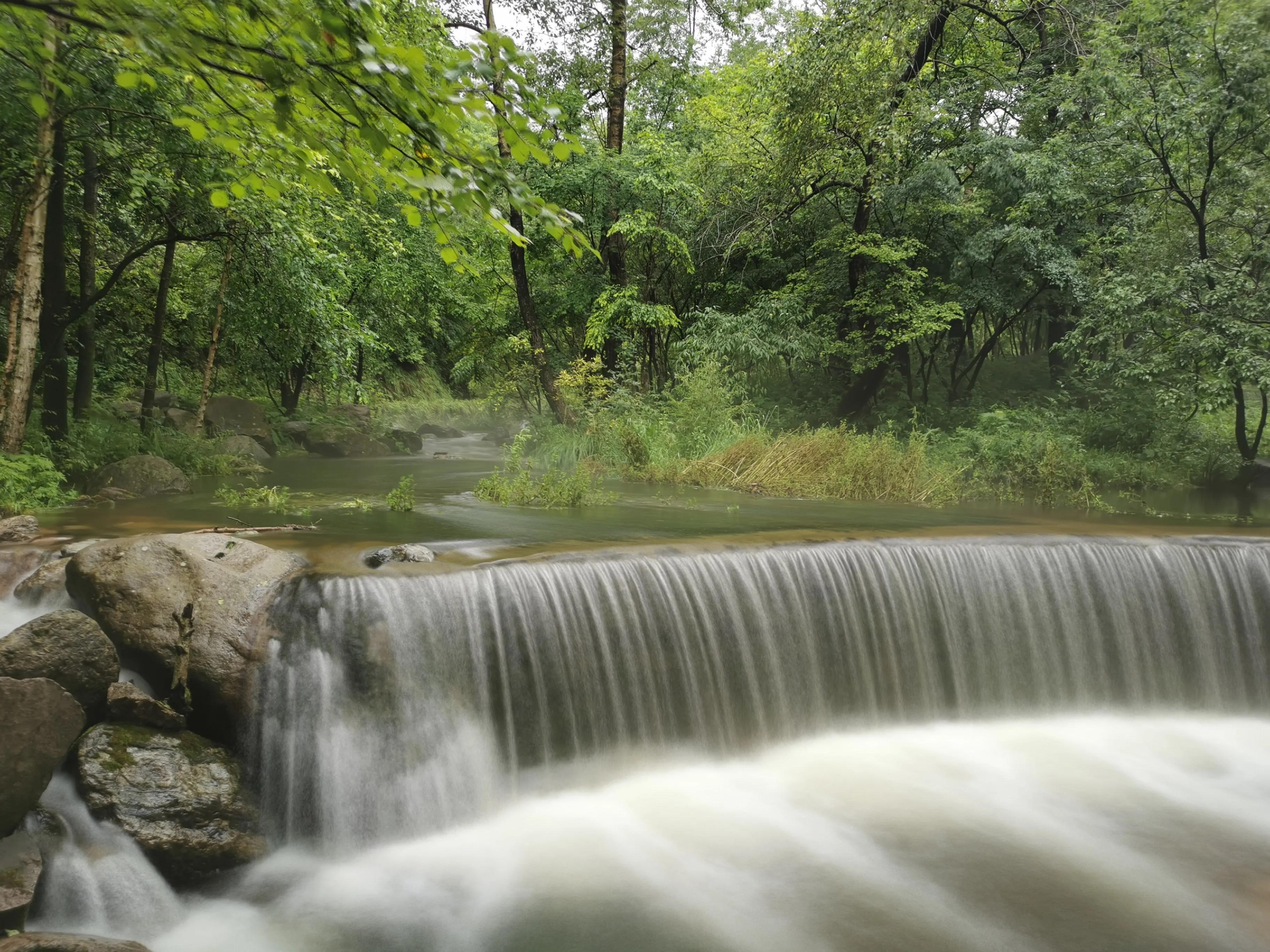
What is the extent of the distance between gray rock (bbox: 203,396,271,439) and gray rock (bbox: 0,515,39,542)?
11314mm

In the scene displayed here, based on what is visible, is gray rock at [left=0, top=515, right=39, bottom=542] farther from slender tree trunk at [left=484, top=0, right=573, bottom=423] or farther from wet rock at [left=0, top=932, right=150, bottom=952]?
slender tree trunk at [left=484, top=0, right=573, bottom=423]

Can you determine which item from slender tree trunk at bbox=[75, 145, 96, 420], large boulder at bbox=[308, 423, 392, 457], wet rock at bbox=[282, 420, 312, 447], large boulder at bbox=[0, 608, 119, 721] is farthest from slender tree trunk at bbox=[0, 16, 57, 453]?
wet rock at bbox=[282, 420, 312, 447]

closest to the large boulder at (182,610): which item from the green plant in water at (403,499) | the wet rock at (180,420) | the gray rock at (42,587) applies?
the gray rock at (42,587)

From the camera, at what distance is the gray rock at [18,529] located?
6402mm

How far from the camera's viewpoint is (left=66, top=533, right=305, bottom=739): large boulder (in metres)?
5.16

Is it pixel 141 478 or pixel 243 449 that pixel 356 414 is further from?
pixel 141 478

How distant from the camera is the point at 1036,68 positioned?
16.8 meters

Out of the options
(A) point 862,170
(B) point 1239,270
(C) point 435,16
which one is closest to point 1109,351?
(B) point 1239,270

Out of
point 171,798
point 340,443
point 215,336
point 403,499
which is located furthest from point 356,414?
point 171,798

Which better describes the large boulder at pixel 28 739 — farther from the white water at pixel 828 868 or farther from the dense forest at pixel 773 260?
the dense forest at pixel 773 260

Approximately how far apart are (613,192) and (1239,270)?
11.3 m

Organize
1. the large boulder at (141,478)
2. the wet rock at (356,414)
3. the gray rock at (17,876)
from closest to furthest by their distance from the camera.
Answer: the gray rock at (17,876)
the large boulder at (141,478)
the wet rock at (356,414)

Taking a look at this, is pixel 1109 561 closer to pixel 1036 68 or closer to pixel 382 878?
pixel 382 878

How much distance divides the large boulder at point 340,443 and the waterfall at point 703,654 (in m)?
14.3
